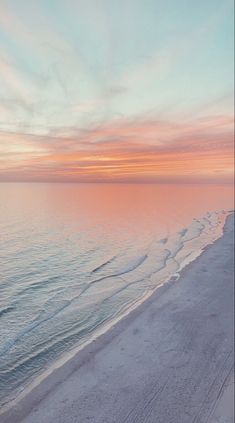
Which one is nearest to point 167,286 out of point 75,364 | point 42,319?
point 42,319

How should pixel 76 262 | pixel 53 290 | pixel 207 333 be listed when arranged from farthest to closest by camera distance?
pixel 76 262, pixel 53 290, pixel 207 333

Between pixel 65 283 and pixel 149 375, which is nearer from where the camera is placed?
→ pixel 149 375

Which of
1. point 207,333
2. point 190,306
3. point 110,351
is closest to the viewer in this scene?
point 110,351

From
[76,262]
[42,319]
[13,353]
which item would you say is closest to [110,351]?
[13,353]

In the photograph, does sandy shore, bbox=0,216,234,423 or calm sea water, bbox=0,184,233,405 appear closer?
sandy shore, bbox=0,216,234,423

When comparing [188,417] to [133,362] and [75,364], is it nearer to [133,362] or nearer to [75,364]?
[133,362]

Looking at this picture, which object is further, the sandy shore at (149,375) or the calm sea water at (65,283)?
the calm sea water at (65,283)

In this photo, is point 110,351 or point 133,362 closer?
point 133,362
